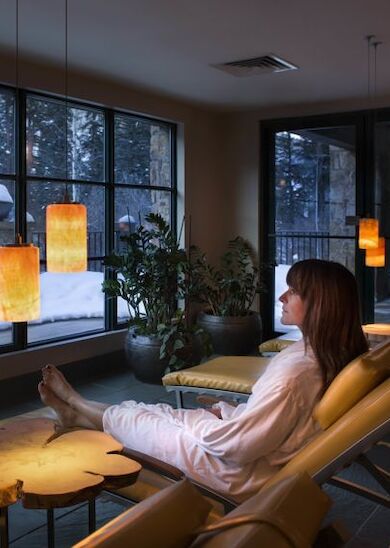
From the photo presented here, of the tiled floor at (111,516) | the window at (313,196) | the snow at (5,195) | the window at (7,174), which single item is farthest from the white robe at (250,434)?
the window at (313,196)

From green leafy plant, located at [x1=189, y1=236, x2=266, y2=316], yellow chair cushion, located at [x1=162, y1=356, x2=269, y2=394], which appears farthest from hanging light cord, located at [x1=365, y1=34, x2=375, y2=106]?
yellow chair cushion, located at [x1=162, y1=356, x2=269, y2=394]

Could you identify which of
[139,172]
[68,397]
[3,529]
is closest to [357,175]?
[139,172]

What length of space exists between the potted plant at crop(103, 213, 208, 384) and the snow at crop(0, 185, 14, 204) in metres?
0.92

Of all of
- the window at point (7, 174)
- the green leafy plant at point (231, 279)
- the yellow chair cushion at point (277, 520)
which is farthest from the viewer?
the green leafy plant at point (231, 279)

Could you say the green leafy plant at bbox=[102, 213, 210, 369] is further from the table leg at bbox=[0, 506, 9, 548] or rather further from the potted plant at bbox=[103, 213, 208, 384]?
the table leg at bbox=[0, 506, 9, 548]

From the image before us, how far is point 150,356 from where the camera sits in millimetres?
5297

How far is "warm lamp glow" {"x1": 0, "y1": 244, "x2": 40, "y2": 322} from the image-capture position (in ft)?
7.63

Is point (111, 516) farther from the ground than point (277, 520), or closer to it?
closer to it

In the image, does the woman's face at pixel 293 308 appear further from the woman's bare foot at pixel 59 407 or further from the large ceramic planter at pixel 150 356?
the large ceramic planter at pixel 150 356

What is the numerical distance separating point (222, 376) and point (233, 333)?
2.48 m

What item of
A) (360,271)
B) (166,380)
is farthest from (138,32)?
(360,271)

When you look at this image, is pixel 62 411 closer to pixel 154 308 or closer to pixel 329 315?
pixel 329 315

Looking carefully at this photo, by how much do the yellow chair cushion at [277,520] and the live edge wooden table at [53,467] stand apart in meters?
0.98

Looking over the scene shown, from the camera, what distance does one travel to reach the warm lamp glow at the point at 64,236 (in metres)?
3.01
